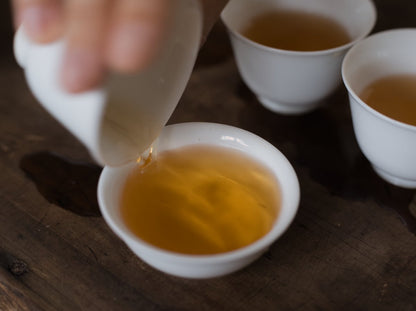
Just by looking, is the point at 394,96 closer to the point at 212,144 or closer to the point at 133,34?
the point at 212,144

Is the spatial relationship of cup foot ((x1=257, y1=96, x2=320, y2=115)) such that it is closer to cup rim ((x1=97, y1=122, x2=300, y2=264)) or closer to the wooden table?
the wooden table

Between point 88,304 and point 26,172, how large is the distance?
0.29 metres

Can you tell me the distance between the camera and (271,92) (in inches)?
40.8

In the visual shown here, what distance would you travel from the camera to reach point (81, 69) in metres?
0.58

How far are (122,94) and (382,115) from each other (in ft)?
1.23

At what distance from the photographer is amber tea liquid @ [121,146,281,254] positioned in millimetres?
795

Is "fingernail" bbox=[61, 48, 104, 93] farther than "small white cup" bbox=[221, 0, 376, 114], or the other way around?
"small white cup" bbox=[221, 0, 376, 114]

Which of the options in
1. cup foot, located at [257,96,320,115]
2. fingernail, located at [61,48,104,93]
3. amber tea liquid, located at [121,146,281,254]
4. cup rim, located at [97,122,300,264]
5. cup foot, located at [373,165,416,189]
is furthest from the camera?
cup foot, located at [257,96,320,115]

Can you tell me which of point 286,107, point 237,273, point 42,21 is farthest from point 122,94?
point 286,107

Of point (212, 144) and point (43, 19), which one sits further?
point (212, 144)

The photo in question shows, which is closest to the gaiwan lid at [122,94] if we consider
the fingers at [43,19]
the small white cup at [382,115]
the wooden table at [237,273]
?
the fingers at [43,19]

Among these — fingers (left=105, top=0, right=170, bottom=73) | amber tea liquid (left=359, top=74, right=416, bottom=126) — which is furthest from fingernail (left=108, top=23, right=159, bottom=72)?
amber tea liquid (left=359, top=74, right=416, bottom=126)

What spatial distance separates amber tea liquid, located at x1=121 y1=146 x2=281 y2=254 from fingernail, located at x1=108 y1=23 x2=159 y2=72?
26 cm

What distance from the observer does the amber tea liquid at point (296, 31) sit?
1.10m
